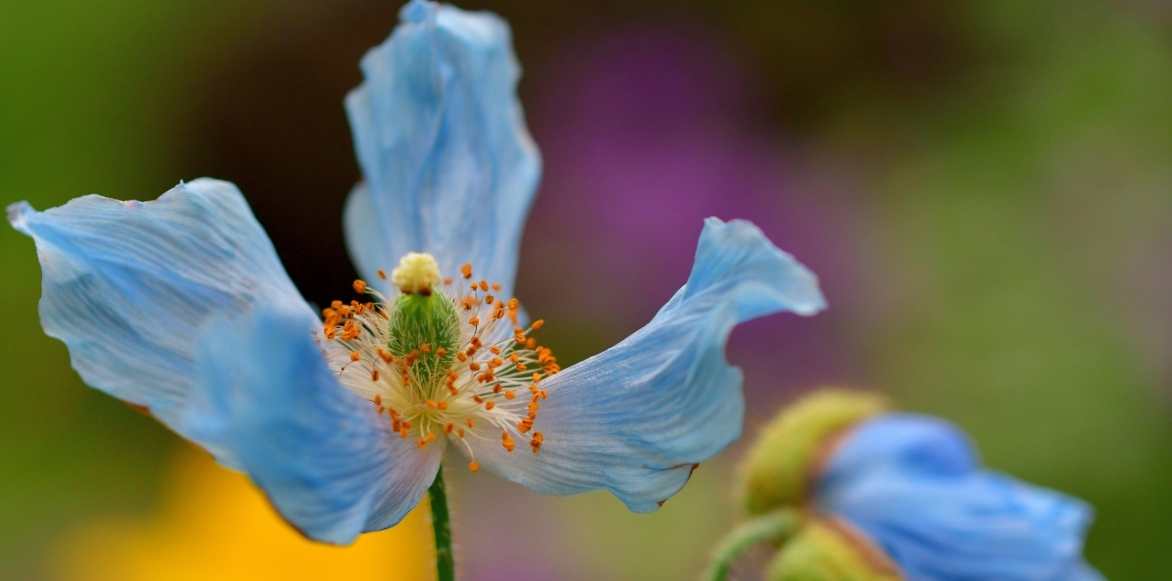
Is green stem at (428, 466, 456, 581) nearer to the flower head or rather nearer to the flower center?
the flower center

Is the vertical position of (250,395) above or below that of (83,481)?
above

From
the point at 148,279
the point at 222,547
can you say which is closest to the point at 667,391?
the point at 148,279

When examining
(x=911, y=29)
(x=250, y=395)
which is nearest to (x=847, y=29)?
(x=911, y=29)

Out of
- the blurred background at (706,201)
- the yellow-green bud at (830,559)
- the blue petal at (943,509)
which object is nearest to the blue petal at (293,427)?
the yellow-green bud at (830,559)

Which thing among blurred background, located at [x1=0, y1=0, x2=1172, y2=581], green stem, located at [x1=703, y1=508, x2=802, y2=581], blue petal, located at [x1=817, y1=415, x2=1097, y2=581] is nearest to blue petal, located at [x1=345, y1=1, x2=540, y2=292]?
green stem, located at [x1=703, y1=508, x2=802, y2=581]

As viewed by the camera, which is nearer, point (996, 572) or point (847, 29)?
point (996, 572)

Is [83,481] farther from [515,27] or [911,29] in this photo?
[911,29]

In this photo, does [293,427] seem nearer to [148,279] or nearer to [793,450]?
[148,279]

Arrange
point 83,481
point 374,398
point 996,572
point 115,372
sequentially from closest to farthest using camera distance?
1. point 115,372
2. point 374,398
3. point 996,572
4. point 83,481
